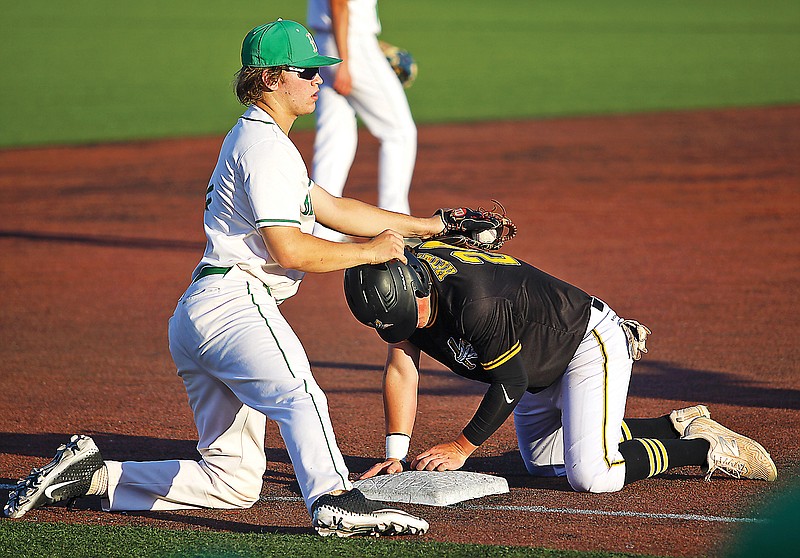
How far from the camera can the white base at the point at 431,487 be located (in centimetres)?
485

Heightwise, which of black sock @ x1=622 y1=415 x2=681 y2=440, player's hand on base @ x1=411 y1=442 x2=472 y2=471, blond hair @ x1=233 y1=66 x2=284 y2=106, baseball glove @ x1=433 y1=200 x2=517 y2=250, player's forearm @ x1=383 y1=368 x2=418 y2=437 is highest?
blond hair @ x1=233 y1=66 x2=284 y2=106

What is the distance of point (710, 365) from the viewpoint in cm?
726

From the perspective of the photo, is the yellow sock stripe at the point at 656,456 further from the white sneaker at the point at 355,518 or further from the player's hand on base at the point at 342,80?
the player's hand on base at the point at 342,80

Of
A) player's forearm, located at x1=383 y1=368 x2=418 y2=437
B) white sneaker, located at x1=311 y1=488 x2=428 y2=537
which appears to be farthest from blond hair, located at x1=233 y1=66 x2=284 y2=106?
white sneaker, located at x1=311 y1=488 x2=428 y2=537

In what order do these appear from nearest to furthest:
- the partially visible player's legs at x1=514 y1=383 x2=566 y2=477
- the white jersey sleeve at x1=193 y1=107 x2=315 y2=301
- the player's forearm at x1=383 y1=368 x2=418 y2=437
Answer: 1. the white jersey sleeve at x1=193 y1=107 x2=315 y2=301
2. the player's forearm at x1=383 y1=368 x2=418 y2=437
3. the partially visible player's legs at x1=514 y1=383 x2=566 y2=477

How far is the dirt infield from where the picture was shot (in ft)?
16.2

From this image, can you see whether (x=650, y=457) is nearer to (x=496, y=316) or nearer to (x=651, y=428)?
(x=651, y=428)

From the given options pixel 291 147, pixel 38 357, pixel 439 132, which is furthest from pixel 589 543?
pixel 439 132

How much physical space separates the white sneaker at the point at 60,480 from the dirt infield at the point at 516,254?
0.18 meters

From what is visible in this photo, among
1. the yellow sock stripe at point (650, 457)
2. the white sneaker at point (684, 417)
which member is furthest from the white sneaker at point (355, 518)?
the white sneaker at point (684, 417)

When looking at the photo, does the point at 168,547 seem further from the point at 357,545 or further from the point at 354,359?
the point at 354,359

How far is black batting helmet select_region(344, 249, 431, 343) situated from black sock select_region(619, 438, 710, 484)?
109cm

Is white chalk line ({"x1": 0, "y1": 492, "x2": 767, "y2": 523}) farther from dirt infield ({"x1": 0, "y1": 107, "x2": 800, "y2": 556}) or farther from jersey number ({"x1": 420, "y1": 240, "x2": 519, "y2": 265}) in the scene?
jersey number ({"x1": 420, "y1": 240, "x2": 519, "y2": 265})

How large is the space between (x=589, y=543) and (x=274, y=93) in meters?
2.03
